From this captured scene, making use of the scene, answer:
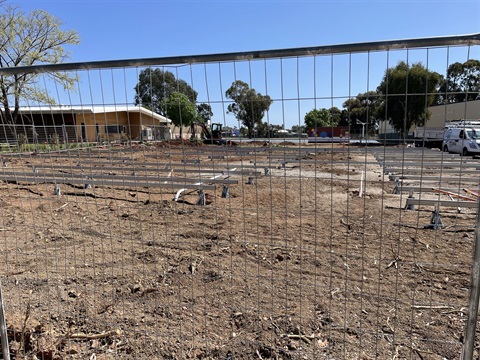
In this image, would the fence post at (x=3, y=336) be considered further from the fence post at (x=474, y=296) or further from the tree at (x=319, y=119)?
the fence post at (x=474, y=296)

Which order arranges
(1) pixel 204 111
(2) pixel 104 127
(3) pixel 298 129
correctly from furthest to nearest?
(2) pixel 104 127, (1) pixel 204 111, (3) pixel 298 129

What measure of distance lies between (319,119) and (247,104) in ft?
1.81

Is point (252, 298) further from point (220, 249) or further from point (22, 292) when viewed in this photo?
point (22, 292)

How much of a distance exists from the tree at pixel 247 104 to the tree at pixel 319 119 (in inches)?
11.9

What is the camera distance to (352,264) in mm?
4371

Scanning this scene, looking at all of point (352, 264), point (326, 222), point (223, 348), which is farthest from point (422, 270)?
point (223, 348)

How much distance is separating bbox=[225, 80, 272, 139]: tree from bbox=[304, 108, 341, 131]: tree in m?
0.30

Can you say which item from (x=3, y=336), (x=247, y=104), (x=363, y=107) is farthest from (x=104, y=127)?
(x=363, y=107)

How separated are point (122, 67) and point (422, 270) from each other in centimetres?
408

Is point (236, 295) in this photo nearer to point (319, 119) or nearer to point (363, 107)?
point (319, 119)

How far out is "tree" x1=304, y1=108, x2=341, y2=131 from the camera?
2.39m

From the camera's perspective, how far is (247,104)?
2.52 metres

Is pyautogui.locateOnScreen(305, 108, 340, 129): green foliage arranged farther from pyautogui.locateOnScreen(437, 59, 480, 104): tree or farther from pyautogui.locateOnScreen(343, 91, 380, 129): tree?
pyautogui.locateOnScreen(437, 59, 480, 104): tree

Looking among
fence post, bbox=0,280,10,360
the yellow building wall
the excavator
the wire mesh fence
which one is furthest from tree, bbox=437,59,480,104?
fence post, bbox=0,280,10,360
